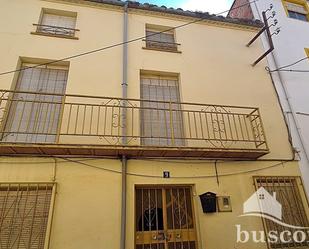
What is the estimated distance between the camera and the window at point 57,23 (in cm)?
659

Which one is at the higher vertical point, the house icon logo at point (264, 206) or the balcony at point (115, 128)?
the balcony at point (115, 128)

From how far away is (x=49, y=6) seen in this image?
6.86m

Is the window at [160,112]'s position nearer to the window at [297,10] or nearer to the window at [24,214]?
the window at [24,214]

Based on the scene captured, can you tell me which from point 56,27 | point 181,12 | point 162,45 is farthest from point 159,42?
point 56,27

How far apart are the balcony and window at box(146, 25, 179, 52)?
218 centimetres

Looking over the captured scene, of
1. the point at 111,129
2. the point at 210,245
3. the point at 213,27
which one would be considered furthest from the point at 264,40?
the point at 210,245

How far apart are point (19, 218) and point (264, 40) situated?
9.04 meters

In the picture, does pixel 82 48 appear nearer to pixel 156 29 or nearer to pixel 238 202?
pixel 156 29

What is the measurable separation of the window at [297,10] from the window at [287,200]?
279 inches

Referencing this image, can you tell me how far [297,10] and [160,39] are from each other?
643 centimetres

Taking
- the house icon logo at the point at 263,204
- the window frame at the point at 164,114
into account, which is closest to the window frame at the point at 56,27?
the window frame at the point at 164,114

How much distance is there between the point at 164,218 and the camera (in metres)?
4.91

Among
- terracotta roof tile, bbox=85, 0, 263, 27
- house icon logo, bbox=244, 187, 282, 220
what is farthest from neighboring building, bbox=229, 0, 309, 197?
house icon logo, bbox=244, 187, 282, 220

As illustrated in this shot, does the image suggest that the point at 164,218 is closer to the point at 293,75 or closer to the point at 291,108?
the point at 291,108
